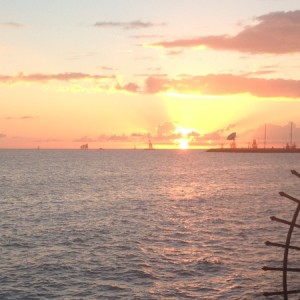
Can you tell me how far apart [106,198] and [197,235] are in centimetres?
4459

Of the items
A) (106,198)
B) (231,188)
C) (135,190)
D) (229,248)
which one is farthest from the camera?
(231,188)

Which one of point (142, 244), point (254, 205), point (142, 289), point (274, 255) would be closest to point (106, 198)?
point (254, 205)

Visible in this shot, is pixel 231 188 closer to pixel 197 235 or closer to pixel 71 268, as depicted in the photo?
pixel 197 235

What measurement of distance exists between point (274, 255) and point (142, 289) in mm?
14841

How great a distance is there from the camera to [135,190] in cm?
11512

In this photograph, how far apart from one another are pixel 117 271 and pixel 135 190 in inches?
3010

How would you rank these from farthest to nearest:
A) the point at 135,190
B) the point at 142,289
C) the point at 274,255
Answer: the point at 135,190
the point at 274,255
the point at 142,289

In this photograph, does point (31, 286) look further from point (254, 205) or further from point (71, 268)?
point (254, 205)

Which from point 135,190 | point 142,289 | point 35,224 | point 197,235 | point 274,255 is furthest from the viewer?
point 135,190

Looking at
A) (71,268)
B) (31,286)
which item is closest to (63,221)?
(71,268)

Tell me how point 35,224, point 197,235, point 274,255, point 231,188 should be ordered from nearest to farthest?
point 274,255 < point 197,235 < point 35,224 < point 231,188

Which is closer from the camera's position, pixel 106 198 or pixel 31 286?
pixel 31 286

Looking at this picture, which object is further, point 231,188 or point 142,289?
point 231,188

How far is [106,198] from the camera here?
9694 centimetres
